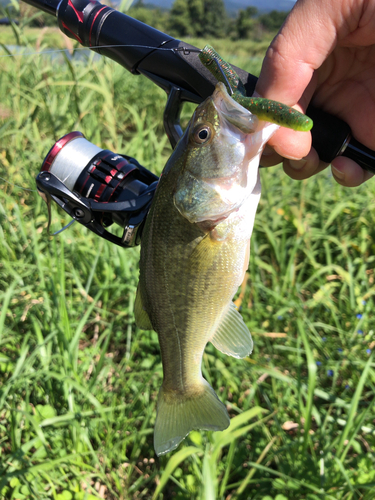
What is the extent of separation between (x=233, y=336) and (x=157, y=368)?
85 centimetres

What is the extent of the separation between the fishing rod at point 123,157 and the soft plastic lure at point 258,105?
26 cm

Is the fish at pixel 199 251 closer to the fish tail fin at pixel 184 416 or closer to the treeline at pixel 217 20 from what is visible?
the fish tail fin at pixel 184 416

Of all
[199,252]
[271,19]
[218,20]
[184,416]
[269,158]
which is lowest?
[184,416]

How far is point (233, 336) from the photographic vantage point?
1328 millimetres

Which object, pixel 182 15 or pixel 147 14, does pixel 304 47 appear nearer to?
pixel 147 14

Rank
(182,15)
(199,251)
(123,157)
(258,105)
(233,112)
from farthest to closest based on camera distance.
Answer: (182,15) < (123,157) < (199,251) < (233,112) < (258,105)

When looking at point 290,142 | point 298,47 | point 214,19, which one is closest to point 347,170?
point 290,142

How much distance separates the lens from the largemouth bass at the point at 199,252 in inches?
44.3

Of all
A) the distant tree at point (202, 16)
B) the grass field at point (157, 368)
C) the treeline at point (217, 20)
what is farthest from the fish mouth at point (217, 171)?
the distant tree at point (202, 16)

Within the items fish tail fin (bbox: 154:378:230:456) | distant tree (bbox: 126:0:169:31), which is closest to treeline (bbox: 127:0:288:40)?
distant tree (bbox: 126:0:169:31)

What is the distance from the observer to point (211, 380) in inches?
81.9

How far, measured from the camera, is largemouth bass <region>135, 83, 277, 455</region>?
3.69ft

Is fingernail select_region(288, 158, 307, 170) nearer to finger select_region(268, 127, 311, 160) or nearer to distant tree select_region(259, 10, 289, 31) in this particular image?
finger select_region(268, 127, 311, 160)

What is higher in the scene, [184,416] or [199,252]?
[199,252]
